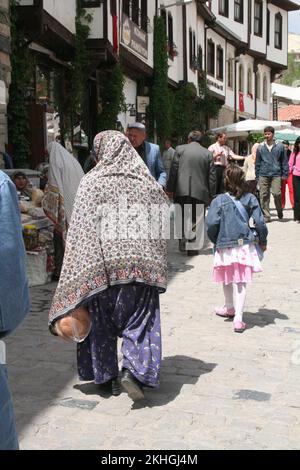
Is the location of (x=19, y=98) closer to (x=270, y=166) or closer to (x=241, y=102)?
(x=270, y=166)

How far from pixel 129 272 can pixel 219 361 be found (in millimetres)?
1358

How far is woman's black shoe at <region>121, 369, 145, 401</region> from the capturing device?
13.0 ft

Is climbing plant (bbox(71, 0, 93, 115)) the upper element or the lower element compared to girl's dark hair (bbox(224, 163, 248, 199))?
upper

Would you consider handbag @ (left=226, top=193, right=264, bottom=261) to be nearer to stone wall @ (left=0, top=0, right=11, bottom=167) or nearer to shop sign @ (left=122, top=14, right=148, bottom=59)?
stone wall @ (left=0, top=0, right=11, bottom=167)

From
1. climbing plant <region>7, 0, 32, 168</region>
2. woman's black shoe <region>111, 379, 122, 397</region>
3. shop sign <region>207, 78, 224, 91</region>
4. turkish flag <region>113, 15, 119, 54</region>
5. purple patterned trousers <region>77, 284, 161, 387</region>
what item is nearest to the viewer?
purple patterned trousers <region>77, 284, 161, 387</region>

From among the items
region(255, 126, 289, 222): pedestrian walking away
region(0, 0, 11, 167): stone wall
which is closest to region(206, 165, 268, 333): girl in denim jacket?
region(0, 0, 11, 167): stone wall

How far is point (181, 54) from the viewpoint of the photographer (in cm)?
2423

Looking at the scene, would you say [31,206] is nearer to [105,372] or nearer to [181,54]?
[105,372]

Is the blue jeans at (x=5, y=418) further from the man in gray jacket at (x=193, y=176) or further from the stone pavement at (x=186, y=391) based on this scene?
the man in gray jacket at (x=193, y=176)

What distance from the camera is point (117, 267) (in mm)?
4051

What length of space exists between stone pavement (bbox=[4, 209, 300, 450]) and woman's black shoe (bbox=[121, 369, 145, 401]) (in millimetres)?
97

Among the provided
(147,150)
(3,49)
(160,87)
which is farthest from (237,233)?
(160,87)

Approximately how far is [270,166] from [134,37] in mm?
6186

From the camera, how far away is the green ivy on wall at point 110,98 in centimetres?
1591
